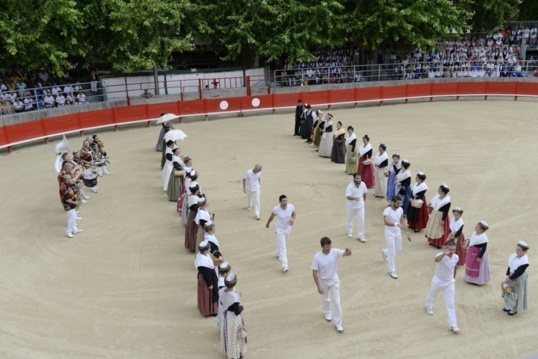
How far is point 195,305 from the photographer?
9734mm

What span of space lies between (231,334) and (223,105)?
20.3m

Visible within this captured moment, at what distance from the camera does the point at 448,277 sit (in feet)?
28.2

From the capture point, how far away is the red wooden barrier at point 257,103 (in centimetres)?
2759

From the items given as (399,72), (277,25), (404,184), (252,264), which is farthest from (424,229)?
(399,72)

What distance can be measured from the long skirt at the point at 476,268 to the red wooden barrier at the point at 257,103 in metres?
18.8

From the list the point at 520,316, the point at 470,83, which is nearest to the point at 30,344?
the point at 520,316

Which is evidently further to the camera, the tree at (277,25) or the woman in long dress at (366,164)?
the tree at (277,25)

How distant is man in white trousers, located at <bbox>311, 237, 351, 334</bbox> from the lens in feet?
27.6

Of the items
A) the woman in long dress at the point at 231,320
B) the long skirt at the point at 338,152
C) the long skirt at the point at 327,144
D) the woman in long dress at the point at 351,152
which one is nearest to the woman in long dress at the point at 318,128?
the long skirt at the point at 327,144

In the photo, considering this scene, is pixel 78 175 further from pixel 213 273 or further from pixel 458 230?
pixel 458 230

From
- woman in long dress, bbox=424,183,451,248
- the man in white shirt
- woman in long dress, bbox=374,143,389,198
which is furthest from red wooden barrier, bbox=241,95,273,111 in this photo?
the man in white shirt

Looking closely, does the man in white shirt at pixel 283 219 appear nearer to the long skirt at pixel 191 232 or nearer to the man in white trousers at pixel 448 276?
the long skirt at pixel 191 232

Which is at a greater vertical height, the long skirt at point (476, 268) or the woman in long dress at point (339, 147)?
the woman in long dress at point (339, 147)

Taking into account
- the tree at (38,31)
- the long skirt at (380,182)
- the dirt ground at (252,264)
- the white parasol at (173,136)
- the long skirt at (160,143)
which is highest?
the tree at (38,31)
